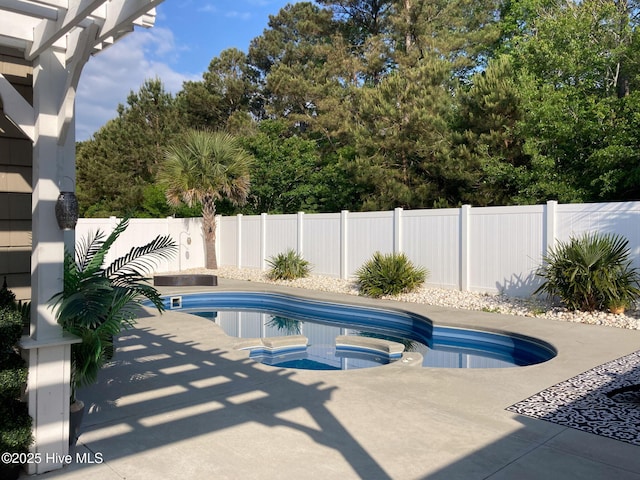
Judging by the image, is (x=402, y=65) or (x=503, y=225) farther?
(x=402, y=65)

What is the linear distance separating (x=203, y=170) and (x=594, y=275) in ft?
42.0

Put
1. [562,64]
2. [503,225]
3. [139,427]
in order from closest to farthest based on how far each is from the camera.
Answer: [139,427] → [503,225] → [562,64]

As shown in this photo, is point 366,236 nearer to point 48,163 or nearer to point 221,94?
point 48,163

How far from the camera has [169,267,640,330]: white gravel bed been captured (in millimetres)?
8359

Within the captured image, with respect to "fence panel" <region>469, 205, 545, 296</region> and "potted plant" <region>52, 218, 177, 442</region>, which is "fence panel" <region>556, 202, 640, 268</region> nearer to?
"fence panel" <region>469, 205, 545, 296</region>

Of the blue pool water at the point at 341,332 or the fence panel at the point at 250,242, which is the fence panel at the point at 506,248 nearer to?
the blue pool water at the point at 341,332

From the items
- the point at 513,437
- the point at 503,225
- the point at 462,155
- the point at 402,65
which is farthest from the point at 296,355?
the point at 402,65

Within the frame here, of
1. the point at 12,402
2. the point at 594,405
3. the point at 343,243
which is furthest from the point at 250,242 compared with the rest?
the point at 12,402

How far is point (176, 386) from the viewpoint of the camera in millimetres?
5082

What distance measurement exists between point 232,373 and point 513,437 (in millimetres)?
2996

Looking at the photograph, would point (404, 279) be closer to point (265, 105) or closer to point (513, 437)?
point (513, 437)

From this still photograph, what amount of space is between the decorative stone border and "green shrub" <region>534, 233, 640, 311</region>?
10.7 ft

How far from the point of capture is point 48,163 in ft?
11.3

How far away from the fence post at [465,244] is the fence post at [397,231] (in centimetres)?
176
